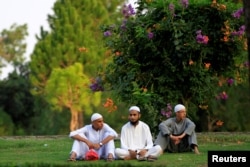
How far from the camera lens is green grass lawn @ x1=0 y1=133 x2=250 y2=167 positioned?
30.2 ft

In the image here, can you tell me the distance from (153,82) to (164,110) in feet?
2.22

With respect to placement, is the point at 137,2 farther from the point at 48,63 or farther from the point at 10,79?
the point at 10,79

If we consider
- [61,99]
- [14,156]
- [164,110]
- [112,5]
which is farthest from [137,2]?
[112,5]

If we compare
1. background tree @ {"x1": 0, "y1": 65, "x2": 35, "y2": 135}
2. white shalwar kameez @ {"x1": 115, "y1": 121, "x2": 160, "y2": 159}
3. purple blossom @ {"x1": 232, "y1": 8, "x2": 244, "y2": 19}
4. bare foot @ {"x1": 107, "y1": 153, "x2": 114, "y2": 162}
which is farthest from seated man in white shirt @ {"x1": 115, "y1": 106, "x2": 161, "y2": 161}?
background tree @ {"x1": 0, "y1": 65, "x2": 35, "y2": 135}

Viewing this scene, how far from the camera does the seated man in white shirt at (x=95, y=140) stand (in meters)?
10.9

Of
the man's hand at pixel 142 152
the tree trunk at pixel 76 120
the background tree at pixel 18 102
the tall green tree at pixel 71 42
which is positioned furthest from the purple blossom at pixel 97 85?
the background tree at pixel 18 102

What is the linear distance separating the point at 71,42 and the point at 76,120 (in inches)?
182

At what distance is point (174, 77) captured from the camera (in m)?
14.6

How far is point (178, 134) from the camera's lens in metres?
12.0

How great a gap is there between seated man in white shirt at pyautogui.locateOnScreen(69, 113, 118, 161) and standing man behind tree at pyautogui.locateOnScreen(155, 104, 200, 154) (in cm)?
129

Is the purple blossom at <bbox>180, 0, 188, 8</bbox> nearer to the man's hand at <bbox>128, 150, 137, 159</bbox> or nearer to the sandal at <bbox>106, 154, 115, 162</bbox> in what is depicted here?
the man's hand at <bbox>128, 150, 137, 159</bbox>

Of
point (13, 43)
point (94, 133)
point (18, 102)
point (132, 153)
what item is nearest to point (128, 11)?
point (94, 133)

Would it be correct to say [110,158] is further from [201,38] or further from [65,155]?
[201,38]

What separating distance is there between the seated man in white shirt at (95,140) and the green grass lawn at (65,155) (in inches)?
11.2
